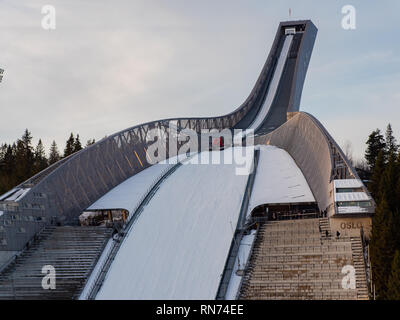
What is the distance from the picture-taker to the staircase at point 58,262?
958 inches

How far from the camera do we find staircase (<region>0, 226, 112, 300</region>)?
24.3m

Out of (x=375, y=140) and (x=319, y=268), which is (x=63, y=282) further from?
(x=375, y=140)

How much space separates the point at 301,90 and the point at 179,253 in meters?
35.4

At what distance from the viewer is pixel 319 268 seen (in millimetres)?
22984

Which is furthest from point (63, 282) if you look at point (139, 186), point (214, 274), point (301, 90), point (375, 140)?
point (301, 90)

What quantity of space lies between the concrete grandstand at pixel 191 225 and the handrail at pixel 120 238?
0.20ft

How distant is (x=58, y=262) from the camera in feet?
85.6

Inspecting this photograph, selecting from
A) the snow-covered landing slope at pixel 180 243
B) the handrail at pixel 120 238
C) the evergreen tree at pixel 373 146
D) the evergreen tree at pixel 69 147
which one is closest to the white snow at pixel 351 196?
the snow-covered landing slope at pixel 180 243

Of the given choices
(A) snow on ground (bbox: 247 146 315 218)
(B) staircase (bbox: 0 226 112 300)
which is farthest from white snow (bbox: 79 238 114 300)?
(A) snow on ground (bbox: 247 146 315 218)

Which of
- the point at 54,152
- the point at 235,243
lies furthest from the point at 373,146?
the point at 54,152

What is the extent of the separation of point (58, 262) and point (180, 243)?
5.16 metres

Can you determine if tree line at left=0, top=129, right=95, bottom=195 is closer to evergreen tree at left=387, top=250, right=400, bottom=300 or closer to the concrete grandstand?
the concrete grandstand

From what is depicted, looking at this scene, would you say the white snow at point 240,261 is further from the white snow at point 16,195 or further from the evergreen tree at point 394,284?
the white snow at point 16,195

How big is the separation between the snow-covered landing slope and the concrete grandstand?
2.1 inches
